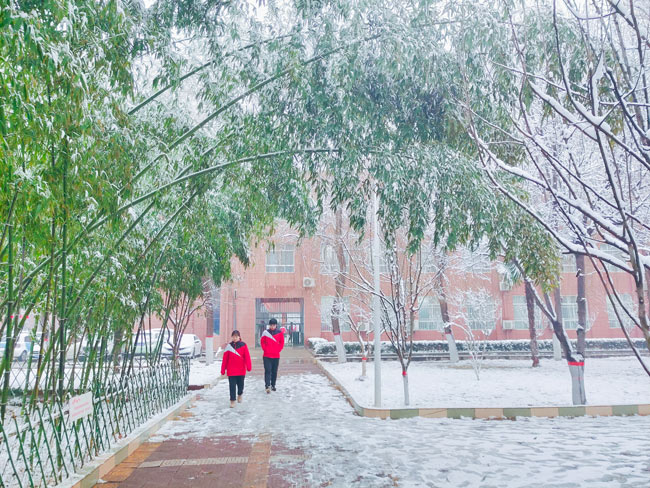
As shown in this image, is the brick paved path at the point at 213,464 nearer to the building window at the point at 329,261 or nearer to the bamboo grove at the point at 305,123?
the bamboo grove at the point at 305,123

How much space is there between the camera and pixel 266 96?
570 centimetres

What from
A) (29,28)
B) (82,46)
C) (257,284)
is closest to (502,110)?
(82,46)

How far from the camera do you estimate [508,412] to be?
852cm

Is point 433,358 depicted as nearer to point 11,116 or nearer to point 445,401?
point 445,401

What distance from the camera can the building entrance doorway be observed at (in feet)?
Result: 95.1

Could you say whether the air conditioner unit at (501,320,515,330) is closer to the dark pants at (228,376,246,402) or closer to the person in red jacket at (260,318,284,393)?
the person in red jacket at (260,318,284,393)

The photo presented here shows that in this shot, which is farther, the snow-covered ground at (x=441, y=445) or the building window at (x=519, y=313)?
the building window at (x=519, y=313)

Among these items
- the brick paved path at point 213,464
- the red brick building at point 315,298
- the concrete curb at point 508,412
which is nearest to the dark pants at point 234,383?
the brick paved path at point 213,464

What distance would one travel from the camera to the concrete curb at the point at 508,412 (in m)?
8.52

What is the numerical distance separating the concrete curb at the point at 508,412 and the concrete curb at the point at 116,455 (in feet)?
10.4

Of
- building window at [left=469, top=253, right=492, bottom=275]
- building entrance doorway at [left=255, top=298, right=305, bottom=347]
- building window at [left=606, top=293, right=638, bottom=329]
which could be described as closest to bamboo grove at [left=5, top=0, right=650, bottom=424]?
building window at [left=469, top=253, right=492, bottom=275]

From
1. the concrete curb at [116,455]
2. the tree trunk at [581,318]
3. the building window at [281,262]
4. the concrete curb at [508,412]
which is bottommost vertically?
the concrete curb at [508,412]

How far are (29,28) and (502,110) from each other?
4.28 meters

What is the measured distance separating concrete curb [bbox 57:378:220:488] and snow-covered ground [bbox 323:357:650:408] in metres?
3.33
